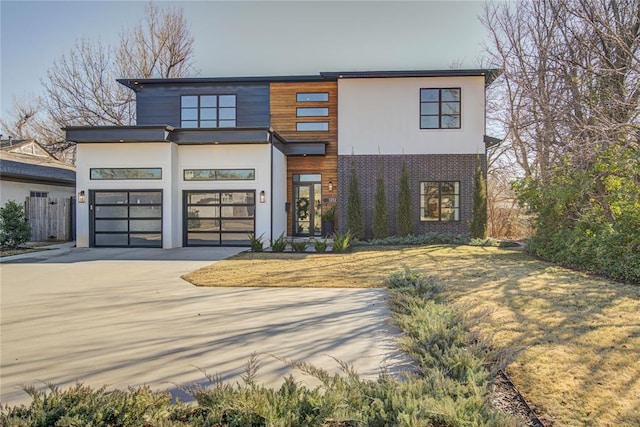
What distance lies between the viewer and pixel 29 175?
16688 millimetres

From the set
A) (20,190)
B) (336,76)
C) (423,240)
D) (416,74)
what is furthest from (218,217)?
(416,74)

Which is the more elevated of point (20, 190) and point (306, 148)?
point (306, 148)

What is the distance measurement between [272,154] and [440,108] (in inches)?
274

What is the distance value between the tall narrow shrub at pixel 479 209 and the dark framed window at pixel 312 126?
625 cm

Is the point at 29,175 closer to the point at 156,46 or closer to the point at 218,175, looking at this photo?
the point at 218,175

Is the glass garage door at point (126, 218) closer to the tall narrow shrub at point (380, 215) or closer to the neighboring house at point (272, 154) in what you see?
the neighboring house at point (272, 154)

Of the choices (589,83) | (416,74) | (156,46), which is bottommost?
(589,83)

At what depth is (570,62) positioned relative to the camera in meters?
9.73

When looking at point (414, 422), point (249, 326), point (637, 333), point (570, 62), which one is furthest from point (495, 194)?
point (414, 422)

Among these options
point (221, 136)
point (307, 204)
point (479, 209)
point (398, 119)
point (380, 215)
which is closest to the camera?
point (221, 136)

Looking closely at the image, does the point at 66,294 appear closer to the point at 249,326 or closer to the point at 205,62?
the point at 249,326

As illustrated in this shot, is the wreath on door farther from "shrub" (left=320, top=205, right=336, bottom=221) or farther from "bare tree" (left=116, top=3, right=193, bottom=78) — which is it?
"bare tree" (left=116, top=3, right=193, bottom=78)

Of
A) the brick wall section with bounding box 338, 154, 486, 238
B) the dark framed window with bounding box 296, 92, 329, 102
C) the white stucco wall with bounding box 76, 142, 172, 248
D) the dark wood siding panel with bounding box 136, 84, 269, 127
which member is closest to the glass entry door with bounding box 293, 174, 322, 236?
the brick wall section with bounding box 338, 154, 486, 238

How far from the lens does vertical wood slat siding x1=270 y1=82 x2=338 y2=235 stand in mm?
17141
